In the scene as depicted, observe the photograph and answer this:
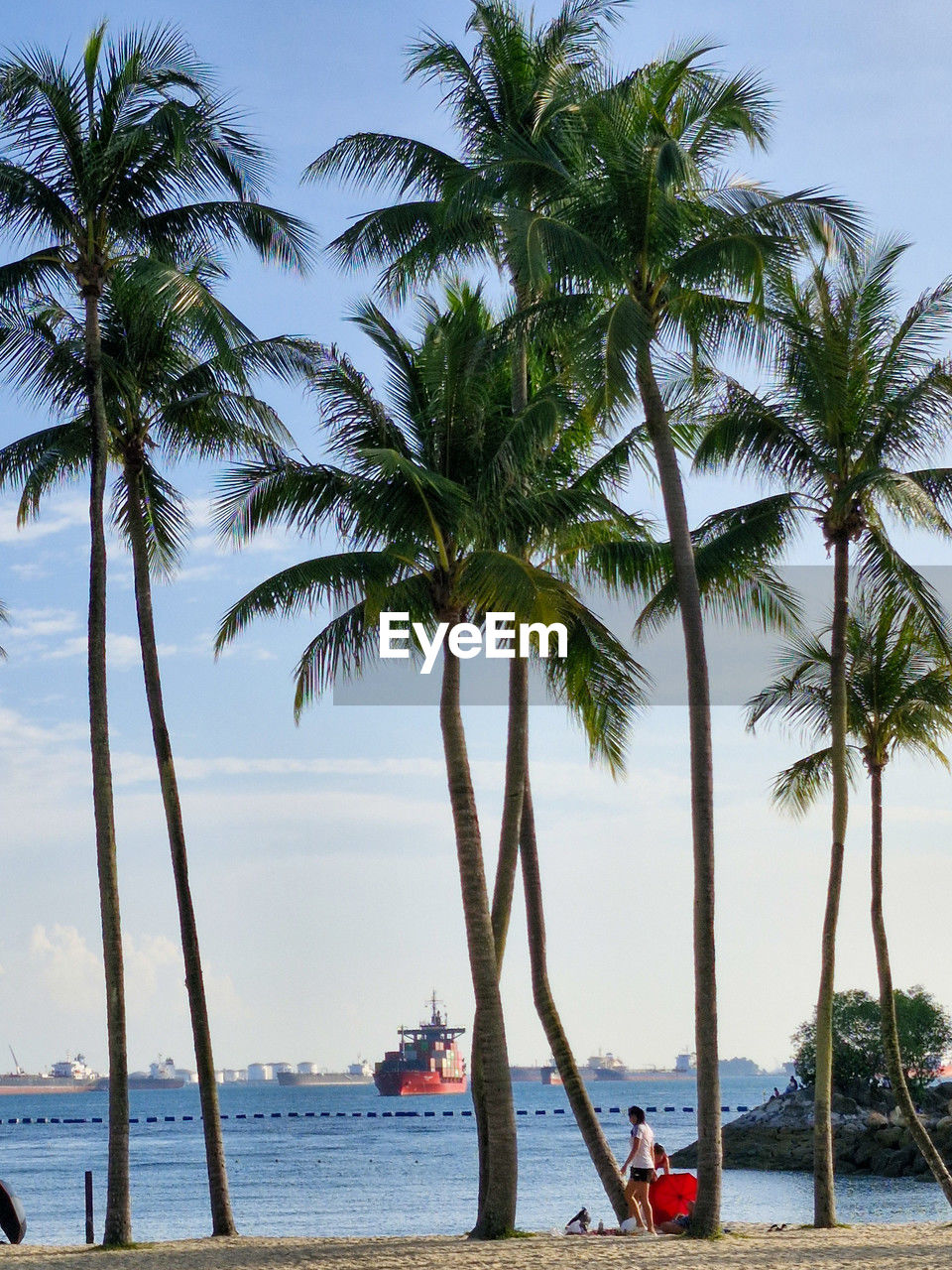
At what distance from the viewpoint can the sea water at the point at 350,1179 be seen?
35.1 m

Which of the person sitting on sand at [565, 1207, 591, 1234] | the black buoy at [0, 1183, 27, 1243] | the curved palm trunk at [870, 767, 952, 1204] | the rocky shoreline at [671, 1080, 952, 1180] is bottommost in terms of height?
the rocky shoreline at [671, 1080, 952, 1180]

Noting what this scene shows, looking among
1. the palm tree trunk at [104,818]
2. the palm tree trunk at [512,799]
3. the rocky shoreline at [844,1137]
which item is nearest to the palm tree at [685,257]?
the palm tree trunk at [512,799]

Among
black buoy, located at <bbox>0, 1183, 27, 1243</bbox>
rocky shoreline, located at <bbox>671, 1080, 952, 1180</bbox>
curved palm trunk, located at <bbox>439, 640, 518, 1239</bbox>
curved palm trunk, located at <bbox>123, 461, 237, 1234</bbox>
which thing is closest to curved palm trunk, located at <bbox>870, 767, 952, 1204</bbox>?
curved palm trunk, located at <bbox>439, 640, 518, 1239</bbox>

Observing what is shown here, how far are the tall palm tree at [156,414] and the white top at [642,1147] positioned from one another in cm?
484

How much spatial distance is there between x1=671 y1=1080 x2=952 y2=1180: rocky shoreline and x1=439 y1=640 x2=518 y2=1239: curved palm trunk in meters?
28.5

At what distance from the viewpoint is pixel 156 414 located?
58.4 feet

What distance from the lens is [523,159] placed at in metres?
15.7

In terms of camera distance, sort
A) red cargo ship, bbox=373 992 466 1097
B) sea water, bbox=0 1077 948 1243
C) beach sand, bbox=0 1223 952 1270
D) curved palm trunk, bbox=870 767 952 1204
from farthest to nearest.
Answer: red cargo ship, bbox=373 992 466 1097 < sea water, bbox=0 1077 948 1243 < curved palm trunk, bbox=870 767 952 1204 < beach sand, bbox=0 1223 952 1270

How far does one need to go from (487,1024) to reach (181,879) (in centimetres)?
414

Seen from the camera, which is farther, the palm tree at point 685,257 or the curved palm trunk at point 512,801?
the curved palm trunk at point 512,801

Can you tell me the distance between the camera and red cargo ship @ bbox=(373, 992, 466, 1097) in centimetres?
12550

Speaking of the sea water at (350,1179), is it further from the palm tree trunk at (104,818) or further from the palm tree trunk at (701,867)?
the palm tree trunk at (701,867)

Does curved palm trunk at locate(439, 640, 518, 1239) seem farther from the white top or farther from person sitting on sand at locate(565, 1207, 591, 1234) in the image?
person sitting on sand at locate(565, 1207, 591, 1234)

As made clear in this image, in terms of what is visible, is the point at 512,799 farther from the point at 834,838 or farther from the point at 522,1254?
the point at 522,1254
